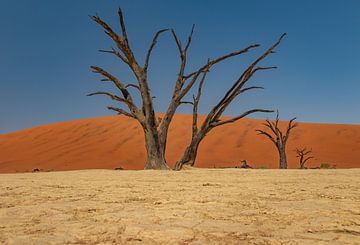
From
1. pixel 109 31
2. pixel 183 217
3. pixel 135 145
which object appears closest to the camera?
pixel 183 217

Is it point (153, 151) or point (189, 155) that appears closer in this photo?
point (153, 151)

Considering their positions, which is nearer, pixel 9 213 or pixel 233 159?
→ pixel 9 213

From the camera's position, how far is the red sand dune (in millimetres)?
23547

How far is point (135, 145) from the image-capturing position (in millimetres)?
28875

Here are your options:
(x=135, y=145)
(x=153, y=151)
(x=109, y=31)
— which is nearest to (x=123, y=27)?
(x=109, y=31)

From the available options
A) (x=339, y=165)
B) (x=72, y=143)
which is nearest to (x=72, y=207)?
(x=339, y=165)

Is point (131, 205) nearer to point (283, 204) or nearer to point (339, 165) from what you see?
Answer: point (283, 204)

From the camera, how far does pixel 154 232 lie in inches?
75.3

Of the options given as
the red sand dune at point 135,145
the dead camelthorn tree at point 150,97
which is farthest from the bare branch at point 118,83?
the red sand dune at point 135,145

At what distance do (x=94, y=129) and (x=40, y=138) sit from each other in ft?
15.9

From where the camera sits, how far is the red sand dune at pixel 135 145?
23547mm

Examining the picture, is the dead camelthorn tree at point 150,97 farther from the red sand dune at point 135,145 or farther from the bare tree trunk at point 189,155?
the red sand dune at point 135,145

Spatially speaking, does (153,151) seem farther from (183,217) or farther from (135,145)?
(135,145)

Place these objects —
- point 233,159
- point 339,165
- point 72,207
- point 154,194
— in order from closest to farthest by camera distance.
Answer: point 72,207, point 154,194, point 339,165, point 233,159
